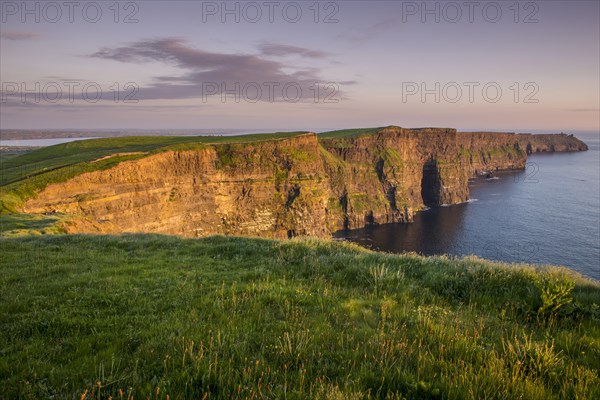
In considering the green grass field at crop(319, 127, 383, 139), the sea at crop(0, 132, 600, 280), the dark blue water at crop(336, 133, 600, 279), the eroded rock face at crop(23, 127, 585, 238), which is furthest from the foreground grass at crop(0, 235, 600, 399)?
the green grass field at crop(319, 127, 383, 139)

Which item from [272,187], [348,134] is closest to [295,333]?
[272,187]

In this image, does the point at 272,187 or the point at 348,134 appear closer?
the point at 272,187

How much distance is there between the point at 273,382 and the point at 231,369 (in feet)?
1.88

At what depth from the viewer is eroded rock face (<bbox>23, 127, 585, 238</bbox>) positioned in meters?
55.1

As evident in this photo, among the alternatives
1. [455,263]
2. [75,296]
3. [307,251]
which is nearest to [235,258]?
[307,251]

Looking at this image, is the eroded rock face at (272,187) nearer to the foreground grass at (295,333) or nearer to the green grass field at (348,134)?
the green grass field at (348,134)

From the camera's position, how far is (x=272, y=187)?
9081cm

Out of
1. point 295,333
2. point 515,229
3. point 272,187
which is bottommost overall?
point 515,229

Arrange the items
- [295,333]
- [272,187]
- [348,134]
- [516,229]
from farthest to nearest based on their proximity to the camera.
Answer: [348,134] → [516,229] → [272,187] → [295,333]

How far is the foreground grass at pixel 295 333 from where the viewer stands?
4.04 m

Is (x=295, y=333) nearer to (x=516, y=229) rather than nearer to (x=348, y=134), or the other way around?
(x=516, y=229)

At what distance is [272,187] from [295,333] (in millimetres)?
85802

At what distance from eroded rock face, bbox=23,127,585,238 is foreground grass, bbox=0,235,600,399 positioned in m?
28.7

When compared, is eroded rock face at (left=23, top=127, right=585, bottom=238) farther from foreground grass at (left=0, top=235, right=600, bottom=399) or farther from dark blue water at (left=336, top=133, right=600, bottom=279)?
foreground grass at (left=0, top=235, right=600, bottom=399)
